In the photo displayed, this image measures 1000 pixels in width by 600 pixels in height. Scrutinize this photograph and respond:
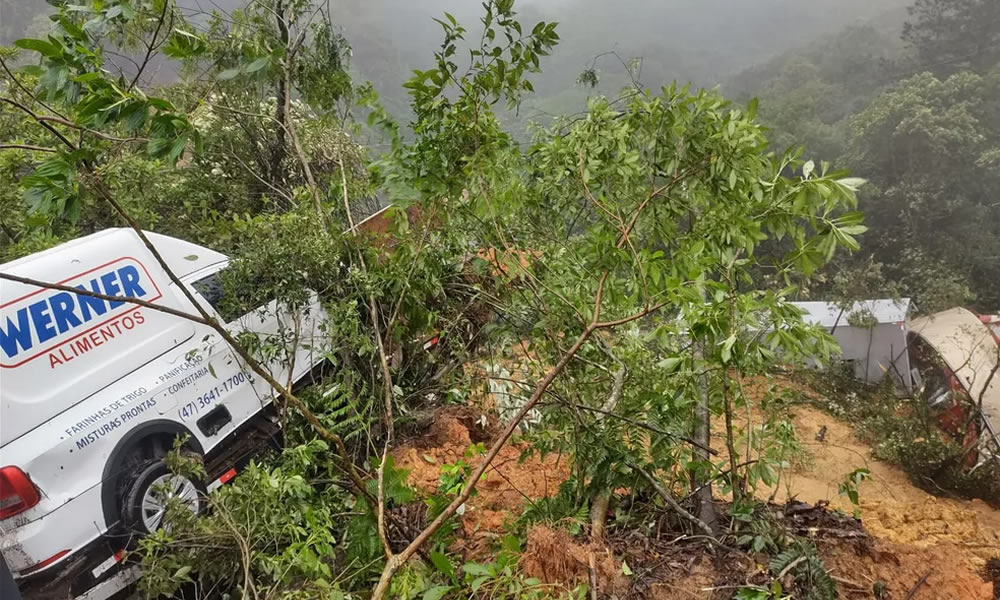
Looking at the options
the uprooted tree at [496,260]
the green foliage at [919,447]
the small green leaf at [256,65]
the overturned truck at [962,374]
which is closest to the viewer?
the uprooted tree at [496,260]

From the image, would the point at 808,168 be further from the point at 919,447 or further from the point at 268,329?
the point at 919,447

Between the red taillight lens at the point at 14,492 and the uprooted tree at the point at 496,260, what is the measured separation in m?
0.79

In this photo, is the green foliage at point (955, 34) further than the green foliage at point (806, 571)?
Yes

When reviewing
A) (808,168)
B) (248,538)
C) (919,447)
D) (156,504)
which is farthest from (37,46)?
(919,447)

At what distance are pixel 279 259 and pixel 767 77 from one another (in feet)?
143

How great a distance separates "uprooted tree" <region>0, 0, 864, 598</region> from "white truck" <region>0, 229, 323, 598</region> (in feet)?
1.85

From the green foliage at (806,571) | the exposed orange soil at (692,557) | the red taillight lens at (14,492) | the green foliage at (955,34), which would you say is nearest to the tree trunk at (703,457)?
the exposed orange soil at (692,557)

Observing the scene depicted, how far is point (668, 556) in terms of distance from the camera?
234 cm

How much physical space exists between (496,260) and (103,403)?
105 inches

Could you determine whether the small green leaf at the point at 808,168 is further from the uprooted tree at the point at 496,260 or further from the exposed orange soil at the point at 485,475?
the exposed orange soil at the point at 485,475

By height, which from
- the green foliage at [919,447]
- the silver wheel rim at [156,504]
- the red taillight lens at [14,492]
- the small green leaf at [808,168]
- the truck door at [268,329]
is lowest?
the green foliage at [919,447]

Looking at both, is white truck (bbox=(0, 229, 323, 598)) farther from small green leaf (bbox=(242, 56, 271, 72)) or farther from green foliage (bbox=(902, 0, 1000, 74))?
green foliage (bbox=(902, 0, 1000, 74))

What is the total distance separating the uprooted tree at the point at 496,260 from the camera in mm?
1827

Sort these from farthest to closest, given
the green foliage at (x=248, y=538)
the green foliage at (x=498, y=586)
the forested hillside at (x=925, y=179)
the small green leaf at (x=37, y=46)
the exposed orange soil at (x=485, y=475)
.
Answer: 1. the forested hillside at (x=925, y=179)
2. the exposed orange soil at (x=485, y=475)
3. the green foliage at (x=248, y=538)
4. the green foliage at (x=498, y=586)
5. the small green leaf at (x=37, y=46)
